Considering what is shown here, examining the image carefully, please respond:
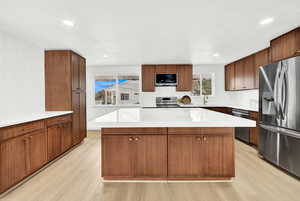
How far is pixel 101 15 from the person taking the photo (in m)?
2.38

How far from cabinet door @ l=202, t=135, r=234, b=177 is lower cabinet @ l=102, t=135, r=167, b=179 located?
1.91 feet

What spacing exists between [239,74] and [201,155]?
3.70 m

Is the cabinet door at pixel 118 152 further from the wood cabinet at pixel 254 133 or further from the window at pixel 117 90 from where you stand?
the window at pixel 117 90

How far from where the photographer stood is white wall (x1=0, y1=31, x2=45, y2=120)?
3020 millimetres

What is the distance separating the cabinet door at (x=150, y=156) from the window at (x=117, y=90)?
3.97 meters

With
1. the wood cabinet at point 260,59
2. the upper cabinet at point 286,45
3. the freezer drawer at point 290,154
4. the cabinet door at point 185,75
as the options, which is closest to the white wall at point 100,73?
the cabinet door at point 185,75

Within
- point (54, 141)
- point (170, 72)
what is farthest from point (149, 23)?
point (170, 72)

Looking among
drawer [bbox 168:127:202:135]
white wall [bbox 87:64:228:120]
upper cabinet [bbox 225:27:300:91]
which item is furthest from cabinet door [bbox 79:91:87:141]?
upper cabinet [bbox 225:27:300:91]

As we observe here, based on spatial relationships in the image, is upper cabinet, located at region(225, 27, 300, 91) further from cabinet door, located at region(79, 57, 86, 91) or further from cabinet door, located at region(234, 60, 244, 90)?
cabinet door, located at region(79, 57, 86, 91)

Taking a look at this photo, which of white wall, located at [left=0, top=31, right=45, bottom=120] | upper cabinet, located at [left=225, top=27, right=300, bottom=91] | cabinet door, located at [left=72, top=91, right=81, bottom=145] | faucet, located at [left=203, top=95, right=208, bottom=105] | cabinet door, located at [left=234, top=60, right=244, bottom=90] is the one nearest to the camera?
upper cabinet, located at [left=225, top=27, right=300, bottom=91]

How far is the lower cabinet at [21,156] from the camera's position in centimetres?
226

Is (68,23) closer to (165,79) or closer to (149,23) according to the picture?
(149,23)

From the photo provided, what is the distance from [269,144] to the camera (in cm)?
321

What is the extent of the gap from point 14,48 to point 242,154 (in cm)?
502
